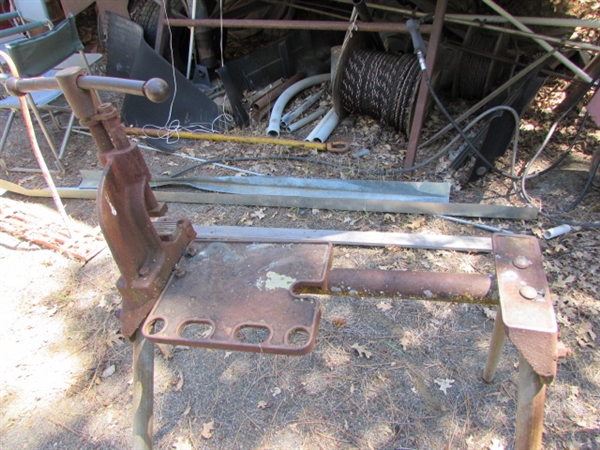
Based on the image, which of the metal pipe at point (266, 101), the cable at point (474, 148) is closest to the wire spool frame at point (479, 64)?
the cable at point (474, 148)

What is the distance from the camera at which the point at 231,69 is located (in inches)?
200

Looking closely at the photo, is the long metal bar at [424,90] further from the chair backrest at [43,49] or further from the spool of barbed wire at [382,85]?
the chair backrest at [43,49]

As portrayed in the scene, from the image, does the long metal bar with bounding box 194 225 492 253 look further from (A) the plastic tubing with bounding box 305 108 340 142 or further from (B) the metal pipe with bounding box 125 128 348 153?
(A) the plastic tubing with bounding box 305 108 340 142

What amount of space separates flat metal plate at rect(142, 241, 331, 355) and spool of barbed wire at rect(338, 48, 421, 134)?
10.1ft

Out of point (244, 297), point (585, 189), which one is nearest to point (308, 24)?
point (585, 189)

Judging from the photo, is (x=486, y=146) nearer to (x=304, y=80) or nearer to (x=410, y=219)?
(x=410, y=219)

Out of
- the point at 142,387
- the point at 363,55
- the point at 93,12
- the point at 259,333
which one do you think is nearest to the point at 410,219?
the point at 259,333

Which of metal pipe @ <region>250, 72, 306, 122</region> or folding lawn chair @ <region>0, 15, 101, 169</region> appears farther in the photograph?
metal pipe @ <region>250, 72, 306, 122</region>

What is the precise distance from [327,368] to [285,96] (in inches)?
140

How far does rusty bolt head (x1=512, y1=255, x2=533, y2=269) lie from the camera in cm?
135

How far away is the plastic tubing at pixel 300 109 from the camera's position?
4.86m

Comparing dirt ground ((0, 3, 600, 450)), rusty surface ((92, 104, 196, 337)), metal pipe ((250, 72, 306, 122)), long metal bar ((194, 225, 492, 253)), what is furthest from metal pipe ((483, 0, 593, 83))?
rusty surface ((92, 104, 196, 337))

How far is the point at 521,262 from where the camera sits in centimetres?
135

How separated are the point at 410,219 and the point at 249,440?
216 centimetres
